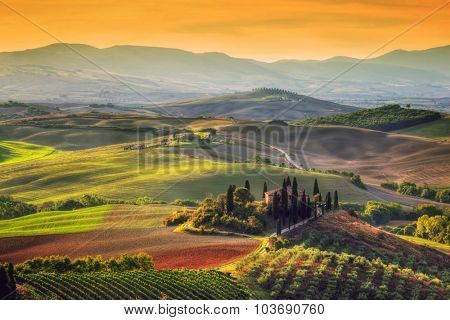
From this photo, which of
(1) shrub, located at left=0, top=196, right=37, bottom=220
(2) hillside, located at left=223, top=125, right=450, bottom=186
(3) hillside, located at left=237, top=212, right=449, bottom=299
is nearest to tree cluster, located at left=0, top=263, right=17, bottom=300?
(3) hillside, located at left=237, top=212, right=449, bottom=299

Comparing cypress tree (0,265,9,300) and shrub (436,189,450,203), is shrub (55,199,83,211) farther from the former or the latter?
shrub (436,189,450,203)

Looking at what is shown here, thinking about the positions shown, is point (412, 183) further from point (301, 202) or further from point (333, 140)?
point (301, 202)

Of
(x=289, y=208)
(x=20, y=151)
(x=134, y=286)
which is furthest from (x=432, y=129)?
(x=134, y=286)

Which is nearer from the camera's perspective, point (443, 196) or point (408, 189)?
point (443, 196)

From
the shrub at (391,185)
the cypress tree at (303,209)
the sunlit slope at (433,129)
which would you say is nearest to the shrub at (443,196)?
the shrub at (391,185)

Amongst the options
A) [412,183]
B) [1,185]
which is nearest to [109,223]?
[1,185]

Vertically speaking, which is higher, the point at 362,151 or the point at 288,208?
the point at 288,208

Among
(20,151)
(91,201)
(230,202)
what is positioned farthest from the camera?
(20,151)

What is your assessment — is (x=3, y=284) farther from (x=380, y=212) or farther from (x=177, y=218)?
(x=380, y=212)
